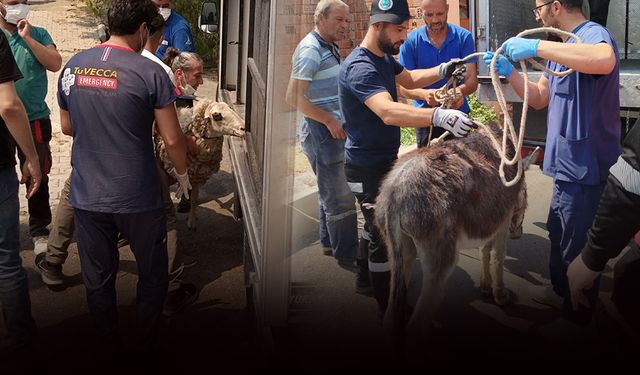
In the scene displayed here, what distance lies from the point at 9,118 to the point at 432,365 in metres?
2.53

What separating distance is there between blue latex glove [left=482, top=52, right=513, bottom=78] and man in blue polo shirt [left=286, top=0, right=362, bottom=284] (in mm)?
609

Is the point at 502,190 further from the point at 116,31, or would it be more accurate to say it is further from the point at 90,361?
the point at 90,361

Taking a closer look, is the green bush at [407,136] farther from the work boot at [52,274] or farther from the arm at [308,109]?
the work boot at [52,274]

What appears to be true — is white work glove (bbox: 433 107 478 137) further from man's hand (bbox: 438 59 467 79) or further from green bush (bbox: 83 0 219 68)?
green bush (bbox: 83 0 219 68)

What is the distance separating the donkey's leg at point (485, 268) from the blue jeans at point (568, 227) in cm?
24

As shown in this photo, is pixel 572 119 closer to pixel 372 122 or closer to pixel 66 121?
pixel 372 122

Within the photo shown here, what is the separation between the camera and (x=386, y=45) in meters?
2.96

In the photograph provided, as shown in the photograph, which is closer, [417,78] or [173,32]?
[417,78]

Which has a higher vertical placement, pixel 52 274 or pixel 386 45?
pixel 386 45

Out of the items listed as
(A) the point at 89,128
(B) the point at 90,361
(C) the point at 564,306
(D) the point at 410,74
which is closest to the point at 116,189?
(A) the point at 89,128

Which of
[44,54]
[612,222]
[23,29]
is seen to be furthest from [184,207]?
[612,222]

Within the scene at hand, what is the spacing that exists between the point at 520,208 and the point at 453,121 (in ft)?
1.58

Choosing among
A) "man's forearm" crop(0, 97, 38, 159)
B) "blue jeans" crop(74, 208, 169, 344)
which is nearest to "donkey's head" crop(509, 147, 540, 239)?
"blue jeans" crop(74, 208, 169, 344)

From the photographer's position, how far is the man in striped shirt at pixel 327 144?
2945mm
